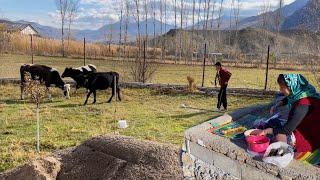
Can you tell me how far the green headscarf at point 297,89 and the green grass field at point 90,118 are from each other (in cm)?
A: 467

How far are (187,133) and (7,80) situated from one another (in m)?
15.7

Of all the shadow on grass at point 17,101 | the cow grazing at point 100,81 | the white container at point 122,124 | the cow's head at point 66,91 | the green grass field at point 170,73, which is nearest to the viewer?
the white container at point 122,124

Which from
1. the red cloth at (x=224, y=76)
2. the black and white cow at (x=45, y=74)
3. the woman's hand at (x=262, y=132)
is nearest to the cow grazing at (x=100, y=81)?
the black and white cow at (x=45, y=74)

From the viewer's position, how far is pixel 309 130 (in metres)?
3.69

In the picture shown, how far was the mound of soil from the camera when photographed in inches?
207

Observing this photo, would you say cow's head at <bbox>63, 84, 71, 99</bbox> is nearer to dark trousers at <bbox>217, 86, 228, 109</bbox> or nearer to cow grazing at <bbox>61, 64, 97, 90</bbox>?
cow grazing at <bbox>61, 64, 97, 90</bbox>

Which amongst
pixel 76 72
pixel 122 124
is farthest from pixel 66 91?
pixel 122 124

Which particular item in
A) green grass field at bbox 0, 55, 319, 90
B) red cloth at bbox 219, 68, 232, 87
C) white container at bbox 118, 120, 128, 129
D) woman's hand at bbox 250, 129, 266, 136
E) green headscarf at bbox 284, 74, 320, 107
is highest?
green headscarf at bbox 284, 74, 320, 107

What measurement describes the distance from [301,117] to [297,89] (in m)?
0.22

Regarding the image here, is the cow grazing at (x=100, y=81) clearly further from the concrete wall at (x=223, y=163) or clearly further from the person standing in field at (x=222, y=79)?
the concrete wall at (x=223, y=163)

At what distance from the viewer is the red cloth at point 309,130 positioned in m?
3.65

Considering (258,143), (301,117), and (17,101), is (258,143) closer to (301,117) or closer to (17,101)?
(301,117)

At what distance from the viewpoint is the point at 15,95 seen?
1622cm

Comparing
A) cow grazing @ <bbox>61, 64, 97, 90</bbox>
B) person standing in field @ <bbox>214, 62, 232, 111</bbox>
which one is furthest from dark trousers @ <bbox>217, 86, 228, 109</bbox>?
cow grazing @ <bbox>61, 64, 97, 90</bbox>
